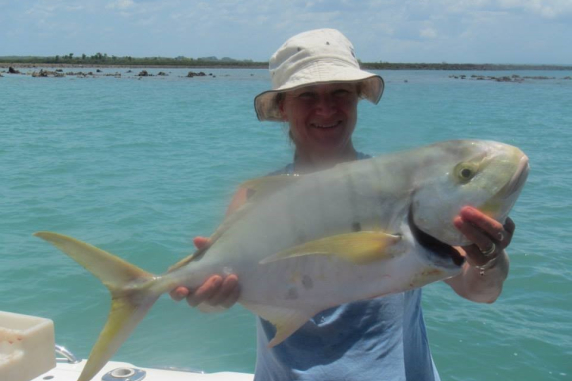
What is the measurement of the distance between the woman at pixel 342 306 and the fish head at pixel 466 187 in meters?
0.14

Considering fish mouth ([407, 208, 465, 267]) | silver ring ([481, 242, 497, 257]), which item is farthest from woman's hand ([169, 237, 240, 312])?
silver ring ([481, 242, 497, 257])

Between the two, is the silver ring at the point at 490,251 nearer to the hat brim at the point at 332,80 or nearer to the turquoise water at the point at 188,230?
the turquoise water at the point at 188,230

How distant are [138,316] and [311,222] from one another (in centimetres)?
74

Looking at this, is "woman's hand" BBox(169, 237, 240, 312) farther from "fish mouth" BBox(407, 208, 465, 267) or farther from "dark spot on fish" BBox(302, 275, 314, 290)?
"fish mouth" BBox(407, 208, 465, 267)

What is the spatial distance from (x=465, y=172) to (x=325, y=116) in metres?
0.81

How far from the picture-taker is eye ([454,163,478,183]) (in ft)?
6.25

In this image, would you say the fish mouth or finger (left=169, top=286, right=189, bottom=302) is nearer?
the fish mouth

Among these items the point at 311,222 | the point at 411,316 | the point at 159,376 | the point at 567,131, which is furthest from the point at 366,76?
the point at 567,131

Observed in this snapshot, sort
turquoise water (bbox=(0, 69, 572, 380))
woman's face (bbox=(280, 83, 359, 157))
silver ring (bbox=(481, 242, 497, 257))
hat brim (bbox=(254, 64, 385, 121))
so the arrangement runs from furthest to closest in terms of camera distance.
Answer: turquoise water (bbox=(0, 69, 572, 380)) → woman's face (bbox=(280, 83, 359, 157)) → hat brim (bbox=(254, 64, 385, 121)) → silver ring (bbox=(481, 242, 497, 257))

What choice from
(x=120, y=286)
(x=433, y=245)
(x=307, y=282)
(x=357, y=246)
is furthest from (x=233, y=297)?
(x=433, y=245)

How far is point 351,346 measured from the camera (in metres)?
2.33

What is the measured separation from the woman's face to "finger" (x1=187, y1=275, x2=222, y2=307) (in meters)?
0.79

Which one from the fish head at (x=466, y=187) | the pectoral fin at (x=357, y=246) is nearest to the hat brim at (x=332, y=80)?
the fish head at (x=466, y=187)

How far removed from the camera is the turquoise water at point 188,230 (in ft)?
21.3
